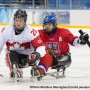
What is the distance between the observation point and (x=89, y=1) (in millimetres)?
10039

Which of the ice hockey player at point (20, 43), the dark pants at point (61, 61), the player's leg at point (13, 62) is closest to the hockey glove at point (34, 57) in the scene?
the ice hockey player at point (20, 43)

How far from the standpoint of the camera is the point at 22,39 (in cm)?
386

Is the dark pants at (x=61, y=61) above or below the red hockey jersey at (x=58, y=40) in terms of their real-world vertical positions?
below

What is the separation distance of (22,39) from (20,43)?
59 millimetres

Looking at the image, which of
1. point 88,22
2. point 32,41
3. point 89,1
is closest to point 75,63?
point 32,41

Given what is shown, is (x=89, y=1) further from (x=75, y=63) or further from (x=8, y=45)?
(x=8, y=45)

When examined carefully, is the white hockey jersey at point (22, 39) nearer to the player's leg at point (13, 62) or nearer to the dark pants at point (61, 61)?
the player's leg at point (13, 62)

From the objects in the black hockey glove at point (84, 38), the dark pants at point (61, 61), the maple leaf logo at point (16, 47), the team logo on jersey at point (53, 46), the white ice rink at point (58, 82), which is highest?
the black hockey glove at point (84, 38)

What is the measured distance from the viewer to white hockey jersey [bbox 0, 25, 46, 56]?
384cm

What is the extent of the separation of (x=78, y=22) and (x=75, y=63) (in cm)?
406

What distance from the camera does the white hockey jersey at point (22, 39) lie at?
3836 millimetres

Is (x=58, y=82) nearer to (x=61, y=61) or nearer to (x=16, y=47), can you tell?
(x=61, y=61)

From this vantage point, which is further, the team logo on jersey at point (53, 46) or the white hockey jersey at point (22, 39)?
the team logo on jersey at point (53, 46)

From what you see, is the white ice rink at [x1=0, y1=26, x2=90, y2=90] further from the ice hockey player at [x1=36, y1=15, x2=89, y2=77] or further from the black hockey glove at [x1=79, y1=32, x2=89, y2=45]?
A: the black hockey glove at [x1=79, y1=32, x2=89, y2=45]
